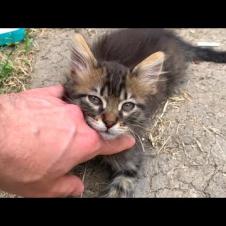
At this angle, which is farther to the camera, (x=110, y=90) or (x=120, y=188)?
(x=120, y=188)

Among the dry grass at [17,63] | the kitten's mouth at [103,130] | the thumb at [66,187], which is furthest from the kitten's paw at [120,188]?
the dry grass at [17,63]

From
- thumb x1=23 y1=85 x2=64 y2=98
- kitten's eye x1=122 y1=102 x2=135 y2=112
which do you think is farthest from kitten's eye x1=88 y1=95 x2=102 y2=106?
thumb x1=23 y1=85 x2=64 y2=98

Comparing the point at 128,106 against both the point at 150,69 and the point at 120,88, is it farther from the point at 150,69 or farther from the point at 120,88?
the point at 150,69

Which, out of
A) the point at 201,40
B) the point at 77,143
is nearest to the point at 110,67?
the point at 77,143

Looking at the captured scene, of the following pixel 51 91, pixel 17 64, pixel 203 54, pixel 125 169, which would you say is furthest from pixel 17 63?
pixel 203 54

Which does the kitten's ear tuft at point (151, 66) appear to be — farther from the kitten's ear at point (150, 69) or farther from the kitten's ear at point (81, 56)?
the kitten's ear at point (81, 56)

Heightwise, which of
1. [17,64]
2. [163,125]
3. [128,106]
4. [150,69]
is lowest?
[163,125]

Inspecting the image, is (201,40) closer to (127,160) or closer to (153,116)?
(153,116)
